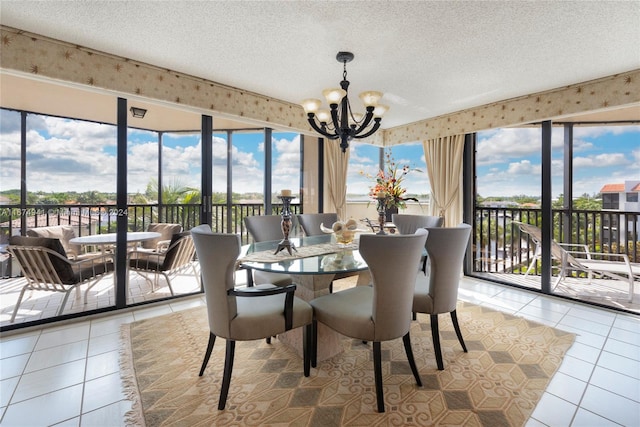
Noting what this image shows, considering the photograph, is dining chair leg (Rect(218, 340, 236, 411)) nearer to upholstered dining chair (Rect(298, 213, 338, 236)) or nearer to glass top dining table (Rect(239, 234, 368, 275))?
glass top dining table (Rect(239, 234, 368, 275))

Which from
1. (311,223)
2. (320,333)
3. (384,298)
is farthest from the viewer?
(311,223)

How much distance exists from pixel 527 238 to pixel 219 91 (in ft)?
16.4

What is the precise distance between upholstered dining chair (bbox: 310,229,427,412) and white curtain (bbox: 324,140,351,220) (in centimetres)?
315

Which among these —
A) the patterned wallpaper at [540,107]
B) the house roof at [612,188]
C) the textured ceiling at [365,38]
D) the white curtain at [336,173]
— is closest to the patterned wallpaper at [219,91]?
the patterned wallpaper at [540,107]

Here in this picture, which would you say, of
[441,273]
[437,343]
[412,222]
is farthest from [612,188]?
[437,343]

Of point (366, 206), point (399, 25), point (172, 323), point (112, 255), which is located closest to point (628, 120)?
point (366, 206)

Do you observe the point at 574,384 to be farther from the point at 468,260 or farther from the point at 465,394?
the point at 468,260

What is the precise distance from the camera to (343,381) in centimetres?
192

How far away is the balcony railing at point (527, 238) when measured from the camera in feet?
13.8

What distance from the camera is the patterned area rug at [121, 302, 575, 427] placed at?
63.4 inches

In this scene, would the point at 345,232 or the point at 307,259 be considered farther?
the point at 345,232

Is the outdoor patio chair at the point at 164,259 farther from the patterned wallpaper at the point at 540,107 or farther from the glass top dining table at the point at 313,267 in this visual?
the patterned wallpaper at the point at 540,107

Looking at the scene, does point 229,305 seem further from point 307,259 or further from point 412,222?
point 412,222

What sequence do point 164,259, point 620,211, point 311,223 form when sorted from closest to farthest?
point 164,259 < point 311,223 < point 620,211
